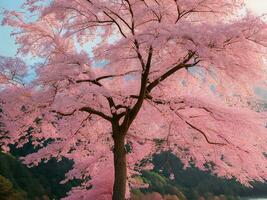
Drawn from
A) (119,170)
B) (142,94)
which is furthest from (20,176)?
(142,94)

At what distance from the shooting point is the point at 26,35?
368 inches

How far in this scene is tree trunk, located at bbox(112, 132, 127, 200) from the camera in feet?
28.0

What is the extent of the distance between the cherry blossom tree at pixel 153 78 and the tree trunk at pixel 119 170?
2 cm

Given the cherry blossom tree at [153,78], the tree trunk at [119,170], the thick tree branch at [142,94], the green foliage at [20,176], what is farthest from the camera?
the green foliage at [20,176]

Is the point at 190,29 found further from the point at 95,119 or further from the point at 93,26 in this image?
the point at 95,119

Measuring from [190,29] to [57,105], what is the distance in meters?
2.55

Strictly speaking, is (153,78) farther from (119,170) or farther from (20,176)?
(20,176)

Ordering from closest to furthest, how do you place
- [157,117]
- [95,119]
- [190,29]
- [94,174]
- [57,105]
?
[190,29]
[57,105]
[157,117]
[95,119]
[94,174]

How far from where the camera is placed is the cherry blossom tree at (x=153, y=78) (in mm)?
6879

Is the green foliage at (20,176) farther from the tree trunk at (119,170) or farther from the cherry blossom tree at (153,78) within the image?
the tree trunk at (119,170)

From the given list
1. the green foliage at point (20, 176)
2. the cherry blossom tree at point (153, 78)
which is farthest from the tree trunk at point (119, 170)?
the green foliage at point (20, 176)

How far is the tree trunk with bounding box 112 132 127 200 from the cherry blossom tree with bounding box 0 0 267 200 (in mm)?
20

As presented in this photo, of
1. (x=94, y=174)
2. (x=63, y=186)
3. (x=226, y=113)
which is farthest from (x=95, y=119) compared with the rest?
(x=63, y=186)

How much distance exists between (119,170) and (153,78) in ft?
6.40
